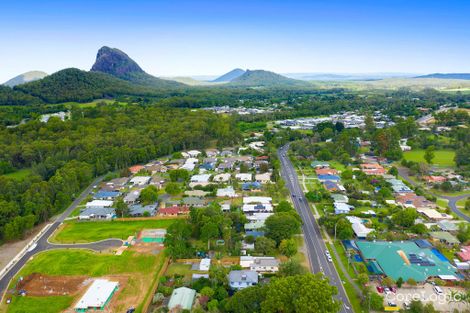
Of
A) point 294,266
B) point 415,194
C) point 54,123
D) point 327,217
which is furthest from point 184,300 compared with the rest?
point 54,123

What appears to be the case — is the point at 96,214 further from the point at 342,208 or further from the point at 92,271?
the point at 342,208

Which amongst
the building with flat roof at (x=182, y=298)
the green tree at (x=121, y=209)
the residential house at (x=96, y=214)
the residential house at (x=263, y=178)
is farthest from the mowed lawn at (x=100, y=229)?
the residential house at (x=263, y=178)

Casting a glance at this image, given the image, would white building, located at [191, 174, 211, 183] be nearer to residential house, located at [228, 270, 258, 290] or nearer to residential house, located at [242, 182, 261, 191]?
residential house, located at [242, 182, 261, 191]

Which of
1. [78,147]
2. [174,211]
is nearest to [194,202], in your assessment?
[174,211]

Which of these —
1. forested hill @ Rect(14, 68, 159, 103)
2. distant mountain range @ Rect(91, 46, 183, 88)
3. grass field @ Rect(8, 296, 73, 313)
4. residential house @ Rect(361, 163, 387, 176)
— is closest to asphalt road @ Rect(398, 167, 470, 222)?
residential house @ Rect(361, 163, 387, 176)

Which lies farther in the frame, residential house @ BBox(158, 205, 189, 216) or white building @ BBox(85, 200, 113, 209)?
white building @ BBox(85, 200, 113, 209)
